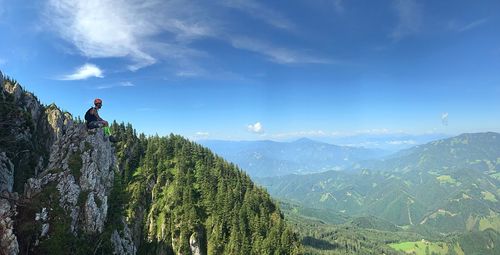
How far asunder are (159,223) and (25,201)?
13438 cm

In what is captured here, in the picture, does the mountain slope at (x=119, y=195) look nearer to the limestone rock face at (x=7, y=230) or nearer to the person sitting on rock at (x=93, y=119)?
the limestone rock face at (x=7, y=230)

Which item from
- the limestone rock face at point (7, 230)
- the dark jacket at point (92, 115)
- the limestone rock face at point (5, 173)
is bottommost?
the limestone rock face at point (7, 230)

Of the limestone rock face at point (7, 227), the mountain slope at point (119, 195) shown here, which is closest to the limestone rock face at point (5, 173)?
the mountain slope at point (119, 195)

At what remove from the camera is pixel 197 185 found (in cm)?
16075

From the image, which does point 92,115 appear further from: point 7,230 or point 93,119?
point 7,230

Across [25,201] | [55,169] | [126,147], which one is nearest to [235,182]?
[126,147]

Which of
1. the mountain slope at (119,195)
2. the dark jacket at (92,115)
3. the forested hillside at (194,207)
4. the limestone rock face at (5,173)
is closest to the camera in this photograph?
the dark jacket at (92,115)

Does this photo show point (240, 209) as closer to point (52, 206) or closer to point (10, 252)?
point (52, 206)

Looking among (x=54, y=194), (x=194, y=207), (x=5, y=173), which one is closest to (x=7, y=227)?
(x=54, y=194)

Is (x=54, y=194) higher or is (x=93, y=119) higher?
(x=93, y=119)

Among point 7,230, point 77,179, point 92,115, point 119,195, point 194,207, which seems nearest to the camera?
point 7,230

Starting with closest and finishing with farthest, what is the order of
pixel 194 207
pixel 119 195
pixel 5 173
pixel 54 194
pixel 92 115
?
pixel 92 115
pixel 54 194
pixel 5 173
pixel 119 195
pixel 194 207

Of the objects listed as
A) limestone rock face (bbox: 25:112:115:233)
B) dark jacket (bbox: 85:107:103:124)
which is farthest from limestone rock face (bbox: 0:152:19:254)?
limestone rock face (bbox: 25:112:115:233)

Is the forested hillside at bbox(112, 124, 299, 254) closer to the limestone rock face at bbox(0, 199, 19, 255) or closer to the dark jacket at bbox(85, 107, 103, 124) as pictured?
the limestone rock face at bbox(0, 199, 19, 255)
